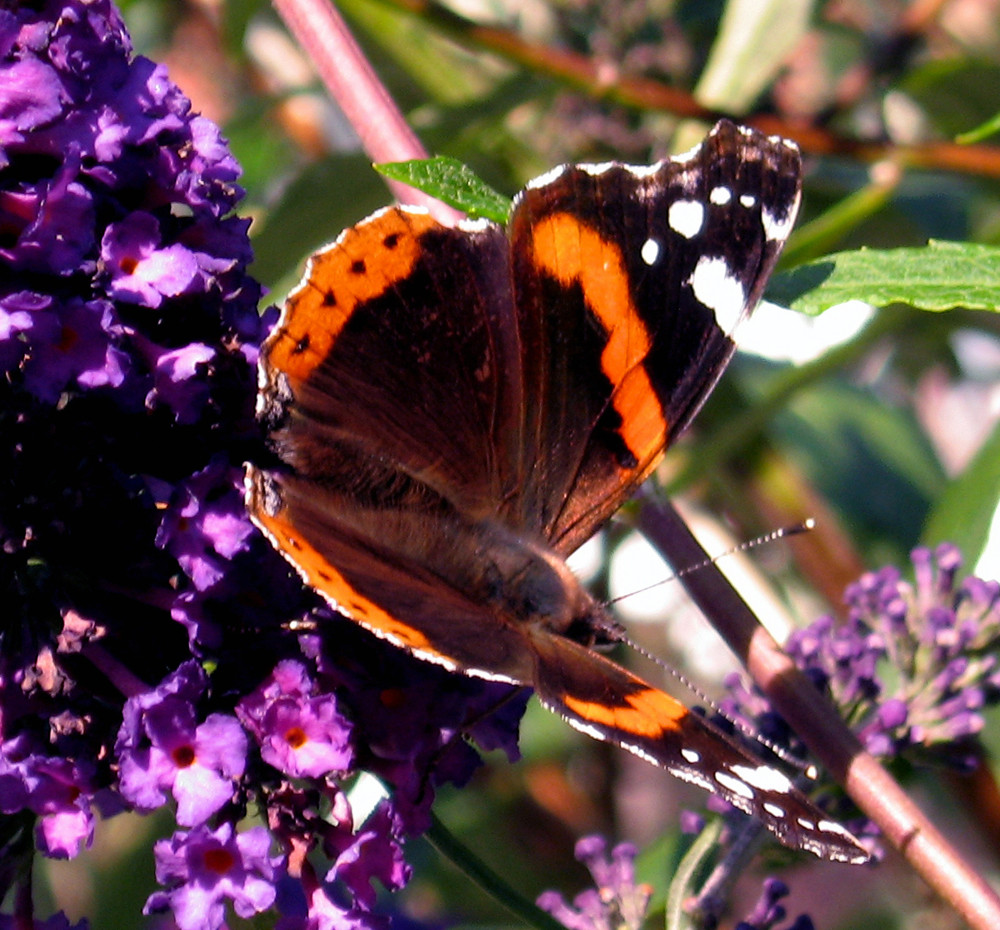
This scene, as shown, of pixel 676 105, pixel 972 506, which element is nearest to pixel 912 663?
pixel 972 506

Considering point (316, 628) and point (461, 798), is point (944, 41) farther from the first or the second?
point (316, 628)

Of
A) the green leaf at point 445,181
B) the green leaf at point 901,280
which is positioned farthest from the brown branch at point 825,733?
the green leaf at point 445,181

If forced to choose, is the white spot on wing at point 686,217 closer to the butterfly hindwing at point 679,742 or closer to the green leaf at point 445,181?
the green leaf at point 445,181

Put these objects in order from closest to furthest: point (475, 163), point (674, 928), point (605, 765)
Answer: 1. point (674, 928)
2. point (475, 163)
3. point (605, 765)

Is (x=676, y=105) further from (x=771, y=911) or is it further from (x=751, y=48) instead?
(x=771, y=911)

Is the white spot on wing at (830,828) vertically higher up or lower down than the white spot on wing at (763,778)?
lower down

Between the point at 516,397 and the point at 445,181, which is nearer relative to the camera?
the point at 445,181

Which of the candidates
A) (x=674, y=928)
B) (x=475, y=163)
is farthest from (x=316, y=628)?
(x=475, y=163)
